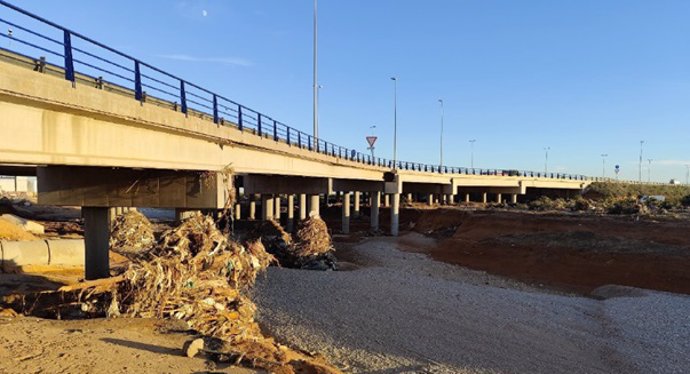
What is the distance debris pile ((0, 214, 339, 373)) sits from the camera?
32.9 ft

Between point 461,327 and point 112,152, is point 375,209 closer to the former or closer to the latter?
point 461,327

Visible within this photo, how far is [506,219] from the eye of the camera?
159ft

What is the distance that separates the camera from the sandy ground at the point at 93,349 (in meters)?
7.54

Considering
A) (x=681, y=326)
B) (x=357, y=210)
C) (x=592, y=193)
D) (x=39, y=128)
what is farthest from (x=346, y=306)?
(x=592, y=193)

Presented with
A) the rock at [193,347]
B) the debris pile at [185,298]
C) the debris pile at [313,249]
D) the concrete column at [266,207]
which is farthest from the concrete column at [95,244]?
the concrete column at [266,207]

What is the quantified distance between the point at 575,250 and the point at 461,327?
84.5 feet

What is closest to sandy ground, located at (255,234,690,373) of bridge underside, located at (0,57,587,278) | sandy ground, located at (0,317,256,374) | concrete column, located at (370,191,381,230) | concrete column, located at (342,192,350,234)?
sandy ground, located at (0,317,256,374)

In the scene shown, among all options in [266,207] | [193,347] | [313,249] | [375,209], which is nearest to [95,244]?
[193,347]

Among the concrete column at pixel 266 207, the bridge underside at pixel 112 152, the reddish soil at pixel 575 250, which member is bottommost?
the reddish soil at pixel 575 250

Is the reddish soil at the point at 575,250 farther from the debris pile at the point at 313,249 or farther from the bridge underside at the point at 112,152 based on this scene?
the bridge underside at the point at 112,152

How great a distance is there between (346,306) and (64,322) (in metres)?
8.40

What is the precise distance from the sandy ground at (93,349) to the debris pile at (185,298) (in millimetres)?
727

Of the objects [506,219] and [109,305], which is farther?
[506,219]

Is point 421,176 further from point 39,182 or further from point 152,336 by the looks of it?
point 152,336
